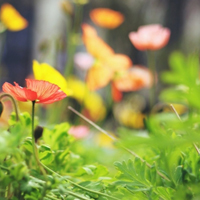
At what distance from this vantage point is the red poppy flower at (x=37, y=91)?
43cm

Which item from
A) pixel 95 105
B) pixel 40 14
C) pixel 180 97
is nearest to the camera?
pixel 180 97

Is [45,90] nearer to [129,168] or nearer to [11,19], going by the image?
[129,168]

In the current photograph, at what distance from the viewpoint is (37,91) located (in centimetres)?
44

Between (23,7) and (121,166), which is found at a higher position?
(121,166)

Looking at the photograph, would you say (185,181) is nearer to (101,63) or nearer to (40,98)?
(40,98)

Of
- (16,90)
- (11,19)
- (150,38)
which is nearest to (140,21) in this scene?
(11,19)

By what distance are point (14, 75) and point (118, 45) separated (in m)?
1.87

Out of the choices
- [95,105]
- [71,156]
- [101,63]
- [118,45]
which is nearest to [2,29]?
[101,63]

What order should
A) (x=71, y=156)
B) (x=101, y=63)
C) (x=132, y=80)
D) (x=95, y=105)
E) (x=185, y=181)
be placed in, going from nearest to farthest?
1. (x=185, y=181)
2. (x=71, y=156)
3. (x=101, y=63)
4. (x=132, y=80)
5. (x=95, y=105)

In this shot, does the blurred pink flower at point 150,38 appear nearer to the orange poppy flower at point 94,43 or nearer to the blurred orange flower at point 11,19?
the orange poppy flower at point 94,43

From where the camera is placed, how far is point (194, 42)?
5.27 m

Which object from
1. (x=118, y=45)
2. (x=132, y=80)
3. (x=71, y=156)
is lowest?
(x=118, y=45)

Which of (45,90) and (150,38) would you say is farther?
(150,38)

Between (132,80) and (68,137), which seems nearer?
(68,137)
